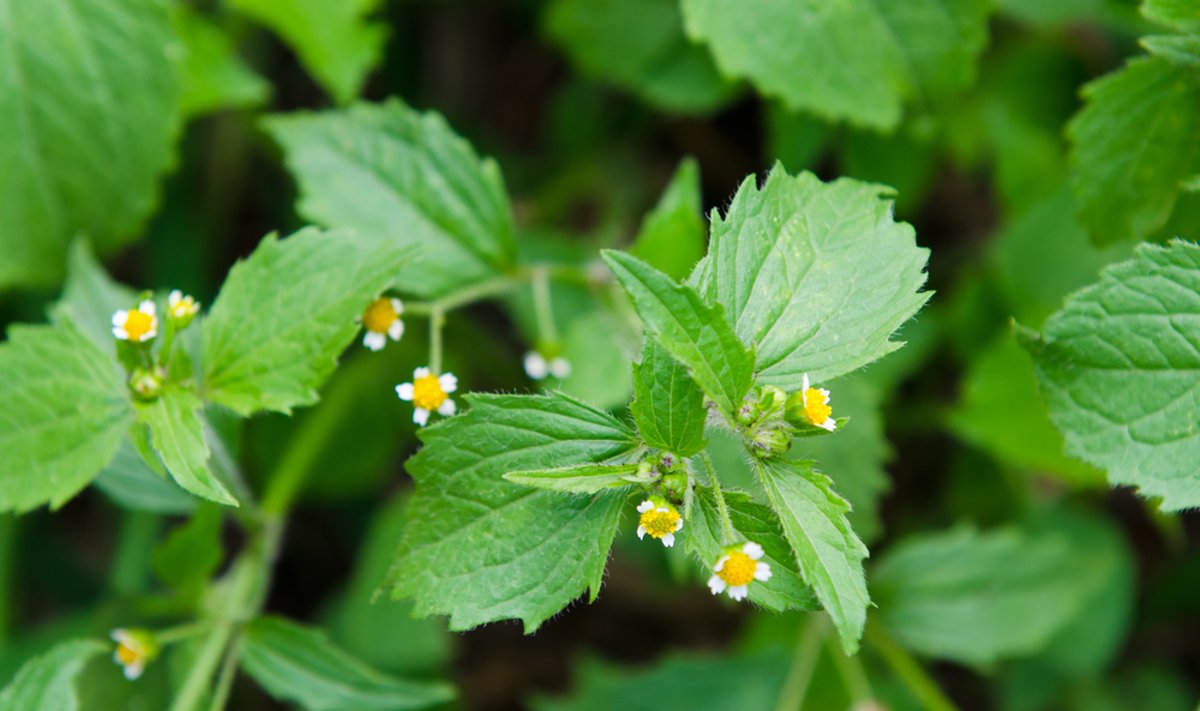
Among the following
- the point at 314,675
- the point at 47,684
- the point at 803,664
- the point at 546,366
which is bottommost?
the point at 803,664

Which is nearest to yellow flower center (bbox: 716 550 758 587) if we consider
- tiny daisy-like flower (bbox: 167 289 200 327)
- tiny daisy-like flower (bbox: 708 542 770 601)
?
tiny daisy-like flower (bbox: 708 542 770 601)

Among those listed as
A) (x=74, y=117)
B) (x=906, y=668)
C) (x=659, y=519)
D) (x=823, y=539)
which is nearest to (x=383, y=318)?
(x=659, y=519)

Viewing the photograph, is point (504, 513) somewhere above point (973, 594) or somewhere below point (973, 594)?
above

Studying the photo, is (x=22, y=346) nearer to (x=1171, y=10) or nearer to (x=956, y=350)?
(x=1171, y=10)

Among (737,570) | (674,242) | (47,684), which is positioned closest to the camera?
(737,570)

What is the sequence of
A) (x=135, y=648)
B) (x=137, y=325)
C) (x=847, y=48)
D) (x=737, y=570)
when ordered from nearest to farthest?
(x=737, y=570) < (x=137, y=325) < (x=135, y=648) < (x=847, y=48)

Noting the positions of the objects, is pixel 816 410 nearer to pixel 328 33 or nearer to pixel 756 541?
pixel 756 541

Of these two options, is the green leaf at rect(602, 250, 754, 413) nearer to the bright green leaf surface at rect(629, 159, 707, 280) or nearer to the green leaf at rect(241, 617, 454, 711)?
the bright green leaf surface at rect(629, 159, 707, 280)
